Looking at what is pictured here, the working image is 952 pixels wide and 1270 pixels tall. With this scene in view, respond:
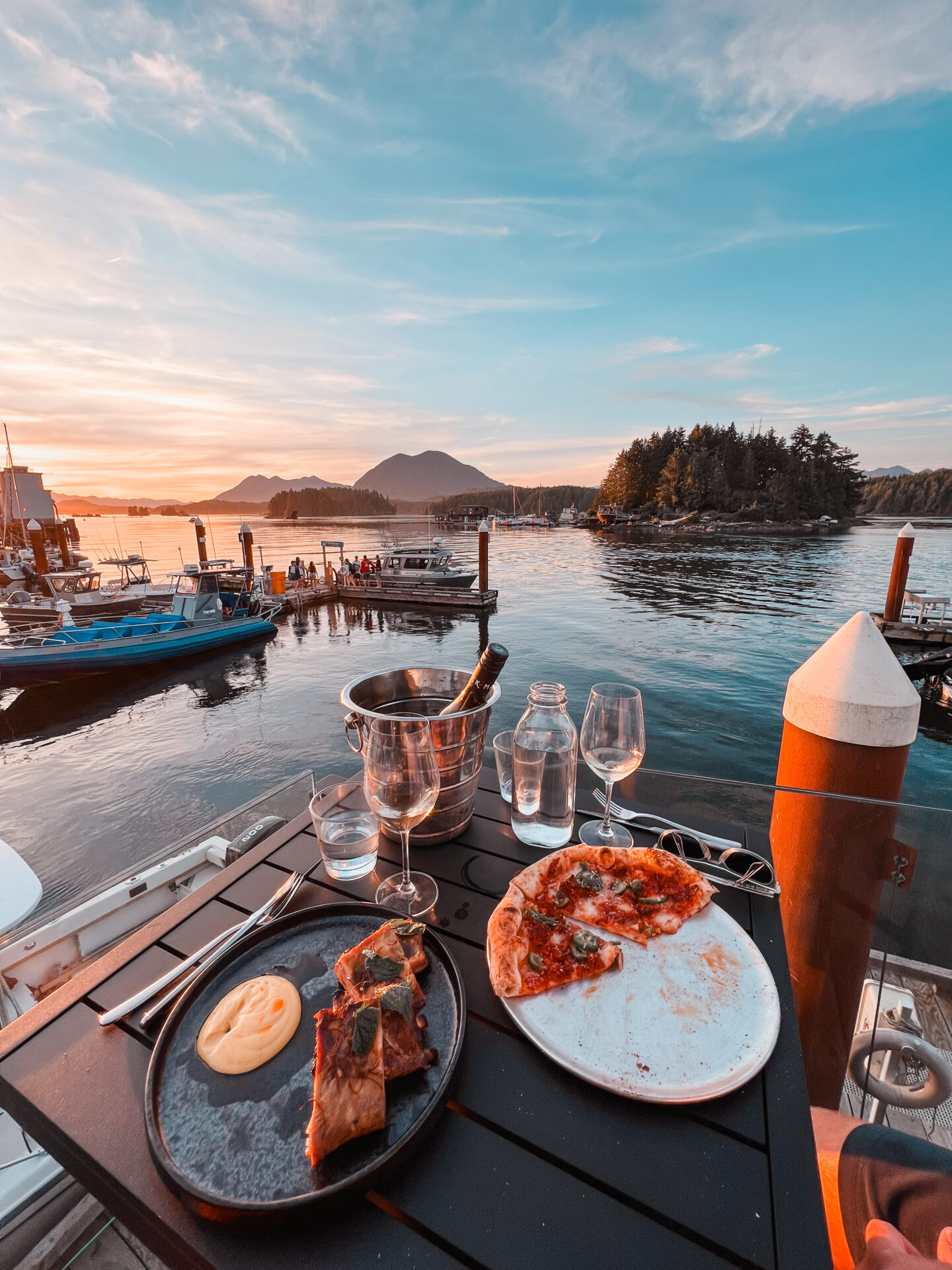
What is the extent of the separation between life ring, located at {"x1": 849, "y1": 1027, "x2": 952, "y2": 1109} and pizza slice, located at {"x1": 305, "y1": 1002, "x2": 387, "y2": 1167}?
2616 mm

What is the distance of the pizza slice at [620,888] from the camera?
146 cm

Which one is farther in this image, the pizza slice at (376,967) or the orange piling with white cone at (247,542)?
the orange piling with white cone at (247,542)

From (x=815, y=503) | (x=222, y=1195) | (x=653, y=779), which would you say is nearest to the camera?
(x=222, y=1195)

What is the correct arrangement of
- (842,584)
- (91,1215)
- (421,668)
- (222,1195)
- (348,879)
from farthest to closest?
(842,584) < (421,668) < (91,1215) < (348,879) < (222,1195)

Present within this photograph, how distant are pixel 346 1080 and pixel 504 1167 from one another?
0.34 m

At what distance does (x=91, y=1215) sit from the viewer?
1.96m

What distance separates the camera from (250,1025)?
112cm

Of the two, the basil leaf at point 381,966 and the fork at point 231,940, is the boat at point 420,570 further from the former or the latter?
the basil leaf at point 381,966

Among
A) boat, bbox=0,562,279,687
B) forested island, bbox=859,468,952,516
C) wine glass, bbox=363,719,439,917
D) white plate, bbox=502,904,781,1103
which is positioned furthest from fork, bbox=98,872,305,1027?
forested island, bbox=859,468,952,516

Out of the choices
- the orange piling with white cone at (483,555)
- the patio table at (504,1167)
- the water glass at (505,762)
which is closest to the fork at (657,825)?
the water glass at (505,762)

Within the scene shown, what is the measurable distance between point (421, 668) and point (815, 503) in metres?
93.0

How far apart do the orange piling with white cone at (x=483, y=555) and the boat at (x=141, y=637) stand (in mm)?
10889

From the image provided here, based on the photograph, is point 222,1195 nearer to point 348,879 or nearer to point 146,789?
point 348,879

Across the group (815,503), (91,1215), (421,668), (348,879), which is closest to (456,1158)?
(348,879)
